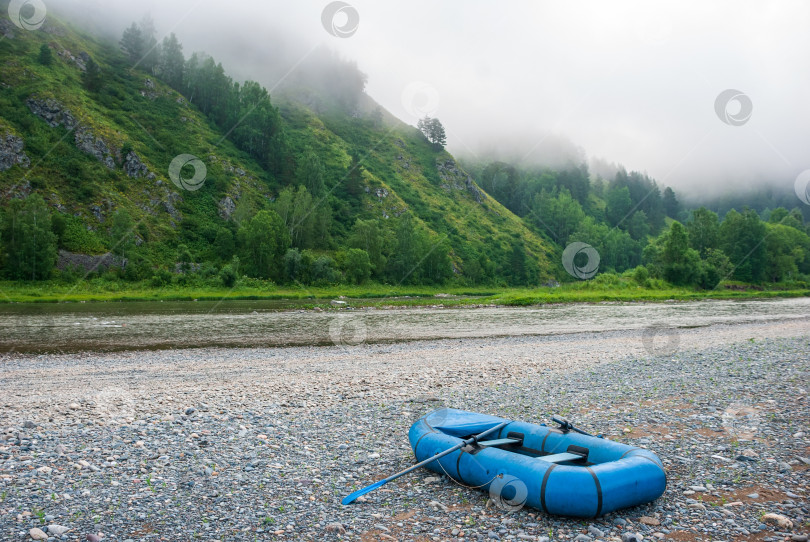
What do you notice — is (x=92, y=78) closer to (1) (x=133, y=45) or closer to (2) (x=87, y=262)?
(1) (x=133, y=45)

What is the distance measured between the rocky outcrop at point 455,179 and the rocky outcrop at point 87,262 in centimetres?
10346

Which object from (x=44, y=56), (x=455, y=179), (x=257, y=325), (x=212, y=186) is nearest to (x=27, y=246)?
(x=212, y=186)

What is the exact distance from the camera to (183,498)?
25.4 ft

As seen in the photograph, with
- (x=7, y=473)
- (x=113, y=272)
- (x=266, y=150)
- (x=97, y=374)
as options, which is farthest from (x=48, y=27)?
(x=7, y=473)

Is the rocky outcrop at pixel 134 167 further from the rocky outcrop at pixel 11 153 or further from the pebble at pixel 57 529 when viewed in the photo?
the pebble at pixel 57 529

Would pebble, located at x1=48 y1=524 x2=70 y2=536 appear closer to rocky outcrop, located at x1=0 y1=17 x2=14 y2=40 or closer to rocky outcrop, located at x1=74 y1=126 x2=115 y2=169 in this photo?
rocky outcrop, located at x1=74 y1=126 x2=115 y2=169

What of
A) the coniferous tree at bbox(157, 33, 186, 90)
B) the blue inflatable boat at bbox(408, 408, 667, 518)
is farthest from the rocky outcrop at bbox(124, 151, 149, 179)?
the blue inflatable boat at bbox(408, 408, 667, 518)

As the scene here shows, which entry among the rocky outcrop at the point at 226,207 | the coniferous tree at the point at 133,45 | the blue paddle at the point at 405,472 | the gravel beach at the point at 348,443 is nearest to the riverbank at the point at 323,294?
the rocky outcrop at the point at 226,207

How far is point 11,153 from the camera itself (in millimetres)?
81438

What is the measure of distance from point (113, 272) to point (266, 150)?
63.5 meters

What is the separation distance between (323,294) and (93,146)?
185 feet

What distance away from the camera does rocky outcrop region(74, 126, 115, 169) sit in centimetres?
9050

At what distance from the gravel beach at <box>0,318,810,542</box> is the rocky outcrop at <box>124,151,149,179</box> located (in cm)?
8163

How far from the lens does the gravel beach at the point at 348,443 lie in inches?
271
